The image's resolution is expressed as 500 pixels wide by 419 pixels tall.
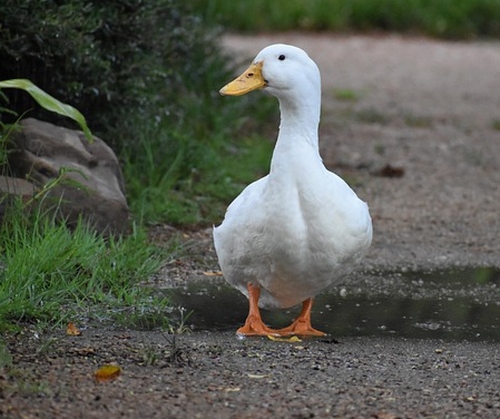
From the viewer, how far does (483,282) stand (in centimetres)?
654

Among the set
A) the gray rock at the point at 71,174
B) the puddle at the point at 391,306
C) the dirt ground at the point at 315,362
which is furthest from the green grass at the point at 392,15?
the puddle at the point at 391,306

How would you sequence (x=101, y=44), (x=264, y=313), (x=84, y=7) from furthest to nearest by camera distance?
(x=101, y=44) → (x=84, y=7) → (x=264, y=313)

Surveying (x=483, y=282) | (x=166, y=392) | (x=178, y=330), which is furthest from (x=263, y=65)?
(x=483, y=282)

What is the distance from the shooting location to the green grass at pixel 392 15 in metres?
17.5

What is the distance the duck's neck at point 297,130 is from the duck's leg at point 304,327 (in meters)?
0.78

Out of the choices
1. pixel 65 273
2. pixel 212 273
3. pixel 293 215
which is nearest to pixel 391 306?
pixel 212 273

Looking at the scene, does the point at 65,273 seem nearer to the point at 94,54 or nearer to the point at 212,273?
the point at 212,273

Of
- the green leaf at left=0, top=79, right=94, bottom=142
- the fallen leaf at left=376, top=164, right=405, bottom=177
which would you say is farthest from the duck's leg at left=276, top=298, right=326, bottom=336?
the fallen leaf at left=376, top=164, right=405, bottom=177

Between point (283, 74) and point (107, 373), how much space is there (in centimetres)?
163

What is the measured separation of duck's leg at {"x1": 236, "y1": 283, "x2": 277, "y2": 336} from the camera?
5301 mm

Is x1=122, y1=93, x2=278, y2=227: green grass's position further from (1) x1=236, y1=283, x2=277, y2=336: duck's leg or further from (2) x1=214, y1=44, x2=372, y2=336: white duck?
(2) x1=214, y1=44, x2=372, y2=336: white duck

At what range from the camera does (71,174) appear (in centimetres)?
639

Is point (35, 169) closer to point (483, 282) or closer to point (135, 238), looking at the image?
point (135, 238)

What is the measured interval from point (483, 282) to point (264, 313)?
131cm
